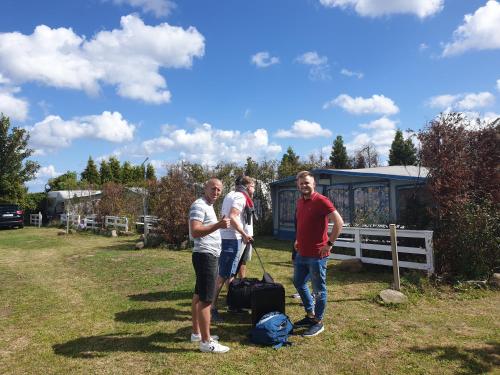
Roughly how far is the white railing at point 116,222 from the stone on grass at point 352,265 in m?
12.8

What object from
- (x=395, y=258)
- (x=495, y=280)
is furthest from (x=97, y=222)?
(x=495, y=280)

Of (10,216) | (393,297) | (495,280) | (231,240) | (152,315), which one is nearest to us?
(231,240)

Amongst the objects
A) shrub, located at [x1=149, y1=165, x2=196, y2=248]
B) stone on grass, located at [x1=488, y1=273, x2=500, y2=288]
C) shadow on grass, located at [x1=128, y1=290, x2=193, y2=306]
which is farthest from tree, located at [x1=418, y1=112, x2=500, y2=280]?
shrub, located at [x1=149, y1=165, x2=196, y2=248]

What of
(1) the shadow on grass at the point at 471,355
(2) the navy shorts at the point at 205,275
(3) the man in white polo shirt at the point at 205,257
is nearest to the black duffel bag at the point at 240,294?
(3) the man in white polo shirt at the point at 205,257

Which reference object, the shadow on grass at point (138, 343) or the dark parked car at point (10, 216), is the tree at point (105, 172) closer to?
the dark parked car at point (10, 216)

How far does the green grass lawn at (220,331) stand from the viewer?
3.87m

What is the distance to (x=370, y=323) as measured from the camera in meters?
5.06

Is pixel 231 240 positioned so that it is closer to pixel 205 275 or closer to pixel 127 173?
pixel 205 275

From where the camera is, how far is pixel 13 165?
28250mm

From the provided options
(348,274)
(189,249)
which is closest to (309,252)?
(348,274)

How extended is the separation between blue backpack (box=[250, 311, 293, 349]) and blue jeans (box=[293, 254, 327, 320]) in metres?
0.45

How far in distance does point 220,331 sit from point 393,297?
9.20ft

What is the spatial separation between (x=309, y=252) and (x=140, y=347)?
2.16 metres

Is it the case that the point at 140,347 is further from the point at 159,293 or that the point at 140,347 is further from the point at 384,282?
the point at 384,282
